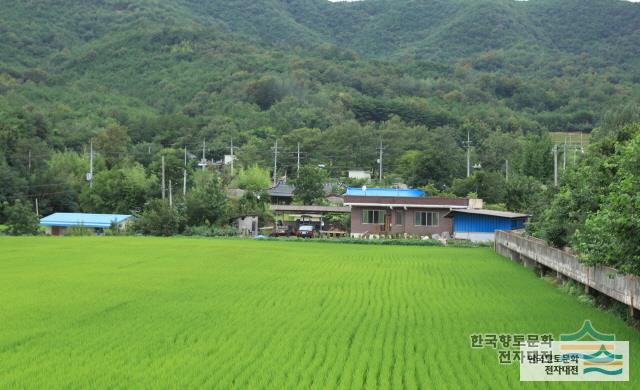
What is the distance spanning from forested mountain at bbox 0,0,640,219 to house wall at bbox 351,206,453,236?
30.3ft

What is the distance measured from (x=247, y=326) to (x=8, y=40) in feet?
395

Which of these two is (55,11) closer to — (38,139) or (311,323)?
(38,139)

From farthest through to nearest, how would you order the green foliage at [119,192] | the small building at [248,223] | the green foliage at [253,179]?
the green foliage at [253,179] < the green foliage at [119,192] < the small building at [248,223]

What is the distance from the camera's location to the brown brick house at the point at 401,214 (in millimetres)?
44750

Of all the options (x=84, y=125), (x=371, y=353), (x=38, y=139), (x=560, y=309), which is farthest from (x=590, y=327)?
(x=84, y=125)

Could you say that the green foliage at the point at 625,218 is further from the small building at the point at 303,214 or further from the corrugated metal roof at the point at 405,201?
the small building at the point at 303,214

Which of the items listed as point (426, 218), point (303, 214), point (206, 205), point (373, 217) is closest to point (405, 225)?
point (426, 218)

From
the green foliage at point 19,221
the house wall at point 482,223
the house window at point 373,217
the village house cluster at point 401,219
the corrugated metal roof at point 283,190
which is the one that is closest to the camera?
the house wall at point 482,223

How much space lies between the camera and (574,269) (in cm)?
1725

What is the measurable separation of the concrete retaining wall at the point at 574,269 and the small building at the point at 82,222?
25114 mm

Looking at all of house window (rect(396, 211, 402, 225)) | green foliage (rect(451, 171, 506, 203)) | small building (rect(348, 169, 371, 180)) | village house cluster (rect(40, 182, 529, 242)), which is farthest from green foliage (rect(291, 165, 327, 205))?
small building (rect(348, 169, 371, 180))

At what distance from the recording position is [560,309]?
14.9 m

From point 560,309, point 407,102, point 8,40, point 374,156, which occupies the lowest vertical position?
point 560,309

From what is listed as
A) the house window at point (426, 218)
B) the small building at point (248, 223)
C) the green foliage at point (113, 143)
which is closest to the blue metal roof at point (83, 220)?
the small building at point (248, 223)
